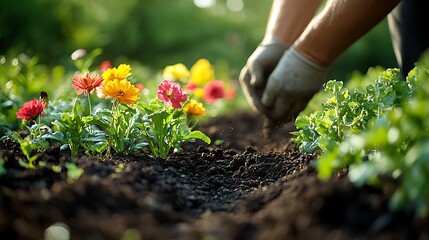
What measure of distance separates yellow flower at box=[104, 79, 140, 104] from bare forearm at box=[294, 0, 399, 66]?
2.93ft

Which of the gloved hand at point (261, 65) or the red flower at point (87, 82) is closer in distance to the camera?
the red flower at point (87, 82)

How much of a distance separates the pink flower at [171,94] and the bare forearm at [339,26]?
2.34 ft

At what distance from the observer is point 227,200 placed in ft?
6.75

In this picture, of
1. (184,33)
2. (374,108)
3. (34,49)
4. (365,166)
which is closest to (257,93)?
(374,108)

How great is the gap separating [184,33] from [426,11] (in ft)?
29.4

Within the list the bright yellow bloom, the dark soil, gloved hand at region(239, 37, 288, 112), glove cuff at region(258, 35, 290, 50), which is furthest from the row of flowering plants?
the bright yellow bloom

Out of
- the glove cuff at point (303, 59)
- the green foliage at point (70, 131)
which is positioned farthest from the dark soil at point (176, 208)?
the glove cuff at point (303, 59)

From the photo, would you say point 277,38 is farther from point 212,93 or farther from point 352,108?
point 212,93

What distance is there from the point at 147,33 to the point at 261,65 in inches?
362

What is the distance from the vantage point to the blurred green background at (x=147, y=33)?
33.8ft

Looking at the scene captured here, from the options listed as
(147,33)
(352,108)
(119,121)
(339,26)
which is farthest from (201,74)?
(147,33)

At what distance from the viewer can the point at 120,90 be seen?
2.39 meters

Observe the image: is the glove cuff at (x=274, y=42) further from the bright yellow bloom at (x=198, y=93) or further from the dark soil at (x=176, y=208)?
the dark soil at (x=176, y=208)

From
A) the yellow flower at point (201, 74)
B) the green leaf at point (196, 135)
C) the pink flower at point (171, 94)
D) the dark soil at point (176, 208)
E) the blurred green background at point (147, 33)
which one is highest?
the blurred green background at point (147, 33)
